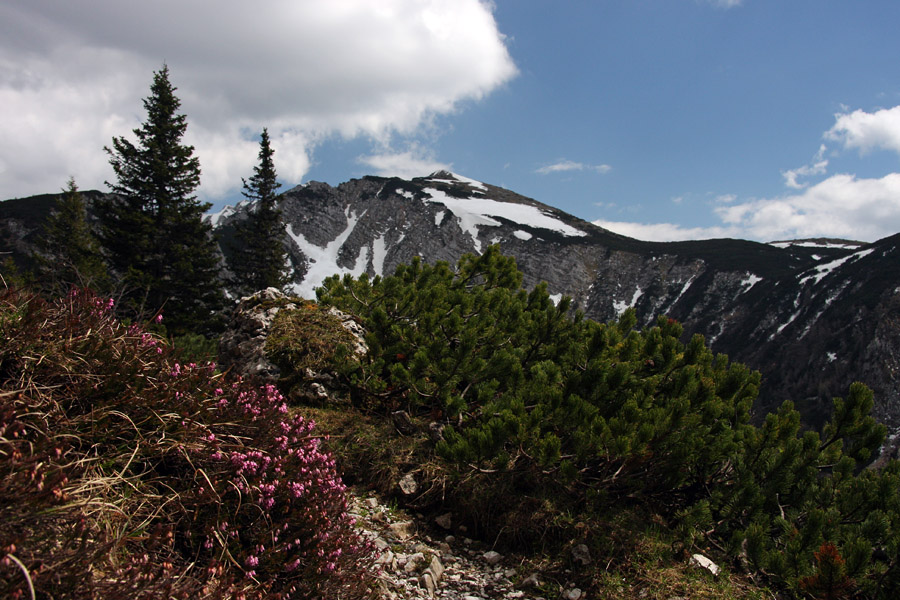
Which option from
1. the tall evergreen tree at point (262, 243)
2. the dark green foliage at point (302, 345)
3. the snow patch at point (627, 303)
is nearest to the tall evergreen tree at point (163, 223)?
the tall evergreen tree at point (262, 243)

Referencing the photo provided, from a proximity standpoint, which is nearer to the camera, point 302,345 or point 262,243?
point 302,345

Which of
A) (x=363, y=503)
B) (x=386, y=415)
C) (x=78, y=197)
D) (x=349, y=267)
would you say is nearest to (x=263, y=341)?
(x=386, y=415)

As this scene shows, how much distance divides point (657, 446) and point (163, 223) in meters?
23.8

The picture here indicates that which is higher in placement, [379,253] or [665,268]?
[665,268]

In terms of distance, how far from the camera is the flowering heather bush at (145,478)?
6.03 feet

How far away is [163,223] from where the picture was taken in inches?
854

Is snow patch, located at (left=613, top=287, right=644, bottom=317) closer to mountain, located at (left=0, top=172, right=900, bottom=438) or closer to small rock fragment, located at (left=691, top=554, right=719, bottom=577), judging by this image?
mountain, located at (left=0, top=172, right=900, bottom=438)

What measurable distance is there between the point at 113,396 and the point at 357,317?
5.13 metres

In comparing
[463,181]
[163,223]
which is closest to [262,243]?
[163,223]

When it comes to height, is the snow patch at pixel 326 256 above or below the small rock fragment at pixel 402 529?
above

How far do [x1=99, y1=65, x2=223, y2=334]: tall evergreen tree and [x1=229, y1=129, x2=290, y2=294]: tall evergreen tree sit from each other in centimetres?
475

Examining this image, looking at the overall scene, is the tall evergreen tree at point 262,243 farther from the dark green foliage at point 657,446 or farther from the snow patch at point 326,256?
the snow patch at point 326,256

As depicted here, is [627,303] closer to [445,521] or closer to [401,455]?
[401,455]

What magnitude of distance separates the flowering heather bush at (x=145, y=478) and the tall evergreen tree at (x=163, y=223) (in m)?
19.4
